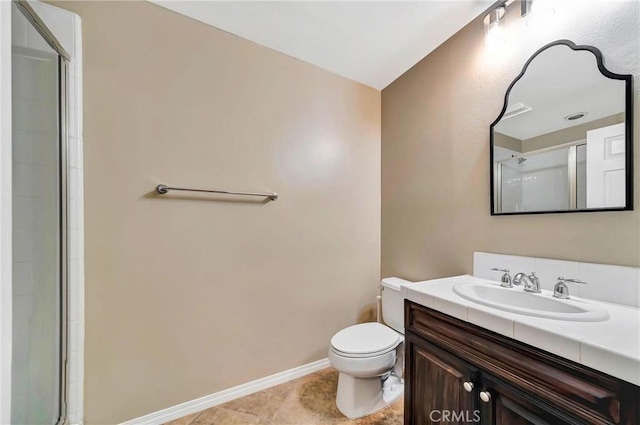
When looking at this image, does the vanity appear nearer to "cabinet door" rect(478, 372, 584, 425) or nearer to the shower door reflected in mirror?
"cabinet door" rect(478, 372, 584, 425)

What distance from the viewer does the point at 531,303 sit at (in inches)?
41.7

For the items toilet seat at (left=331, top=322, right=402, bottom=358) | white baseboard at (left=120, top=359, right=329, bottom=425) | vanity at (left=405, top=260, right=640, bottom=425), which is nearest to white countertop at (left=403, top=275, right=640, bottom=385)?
vanity at (left=405, top=260, right=640, bottom=425)

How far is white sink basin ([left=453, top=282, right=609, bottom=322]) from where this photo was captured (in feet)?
2.58

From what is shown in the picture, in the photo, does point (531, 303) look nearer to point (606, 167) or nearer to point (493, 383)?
point (493, 383)

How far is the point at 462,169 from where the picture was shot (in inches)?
59.9

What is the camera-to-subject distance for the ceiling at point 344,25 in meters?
1.39

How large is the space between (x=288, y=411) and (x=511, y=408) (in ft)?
3.89

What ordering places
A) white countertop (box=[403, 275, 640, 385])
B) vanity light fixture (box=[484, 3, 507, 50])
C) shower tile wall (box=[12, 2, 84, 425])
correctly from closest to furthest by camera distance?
white countertop (box=[403, 275, 640, 385])
shower tile wall (box=[12, 2, 84, 425])
vanity light fixture (box=[484, 3, 507, 50])

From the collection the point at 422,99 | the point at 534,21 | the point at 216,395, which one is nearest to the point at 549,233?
Result: the point at 534,21

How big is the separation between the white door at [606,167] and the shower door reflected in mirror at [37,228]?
86.4 inches

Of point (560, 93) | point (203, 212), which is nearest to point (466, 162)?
point (560, 93)

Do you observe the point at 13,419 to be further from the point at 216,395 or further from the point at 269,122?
the point at 269,122

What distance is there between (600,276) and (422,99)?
138cm

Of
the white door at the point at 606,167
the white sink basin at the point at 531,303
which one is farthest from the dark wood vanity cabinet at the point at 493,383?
the white door at the point at 606,167
